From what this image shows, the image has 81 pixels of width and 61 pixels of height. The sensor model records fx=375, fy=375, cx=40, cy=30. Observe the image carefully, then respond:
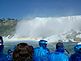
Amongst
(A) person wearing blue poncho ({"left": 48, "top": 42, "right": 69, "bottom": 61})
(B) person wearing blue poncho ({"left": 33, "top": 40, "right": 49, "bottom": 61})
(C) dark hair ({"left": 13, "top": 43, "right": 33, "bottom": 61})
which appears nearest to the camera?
(C) dark hair ({"left": 13, "top": 43, "right": 33, "bottom": 61})

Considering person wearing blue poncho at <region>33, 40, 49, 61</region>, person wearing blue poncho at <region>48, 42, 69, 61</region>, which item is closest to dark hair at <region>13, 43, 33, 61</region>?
person wearing blue poncho at <region>48, 42, 69, 61</region>

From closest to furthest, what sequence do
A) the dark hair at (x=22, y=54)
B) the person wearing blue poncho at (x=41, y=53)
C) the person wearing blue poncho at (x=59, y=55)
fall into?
the dark hair at (x=22, y=54) → the person wearing blue poncho at (x=59, y=55) → the person wearing blue poncho at (x=41, y=53)

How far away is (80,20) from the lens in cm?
A: 10931

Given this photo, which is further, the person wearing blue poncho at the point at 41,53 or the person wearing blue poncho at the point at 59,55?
the person wearing blue poncho at the point at 41,53

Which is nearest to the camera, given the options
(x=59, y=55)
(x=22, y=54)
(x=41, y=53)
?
(x=22, y=54)

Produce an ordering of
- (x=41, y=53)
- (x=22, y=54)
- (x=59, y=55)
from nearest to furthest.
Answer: (x=22, y=54) → (x=59, y=55) → (x=41, y=53)

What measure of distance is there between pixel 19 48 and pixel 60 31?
111000 mm

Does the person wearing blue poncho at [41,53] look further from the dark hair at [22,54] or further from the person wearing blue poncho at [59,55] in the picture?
the dark hair at [22,54]

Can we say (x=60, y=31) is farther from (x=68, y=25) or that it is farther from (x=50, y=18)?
(x=50, y=18)

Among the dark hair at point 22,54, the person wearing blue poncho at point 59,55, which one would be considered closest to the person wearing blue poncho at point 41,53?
the person wearing blue poncho at point 59,55

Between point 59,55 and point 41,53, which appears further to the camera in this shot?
point 41,53

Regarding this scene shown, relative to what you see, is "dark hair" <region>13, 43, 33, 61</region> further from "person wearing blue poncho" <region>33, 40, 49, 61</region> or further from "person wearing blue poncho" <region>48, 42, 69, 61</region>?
"person wearing blue poncho" <region>33, 40, 49, 61</region>

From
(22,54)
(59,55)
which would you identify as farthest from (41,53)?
(22,54)

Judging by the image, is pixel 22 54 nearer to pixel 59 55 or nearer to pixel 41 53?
pixel 59 55
